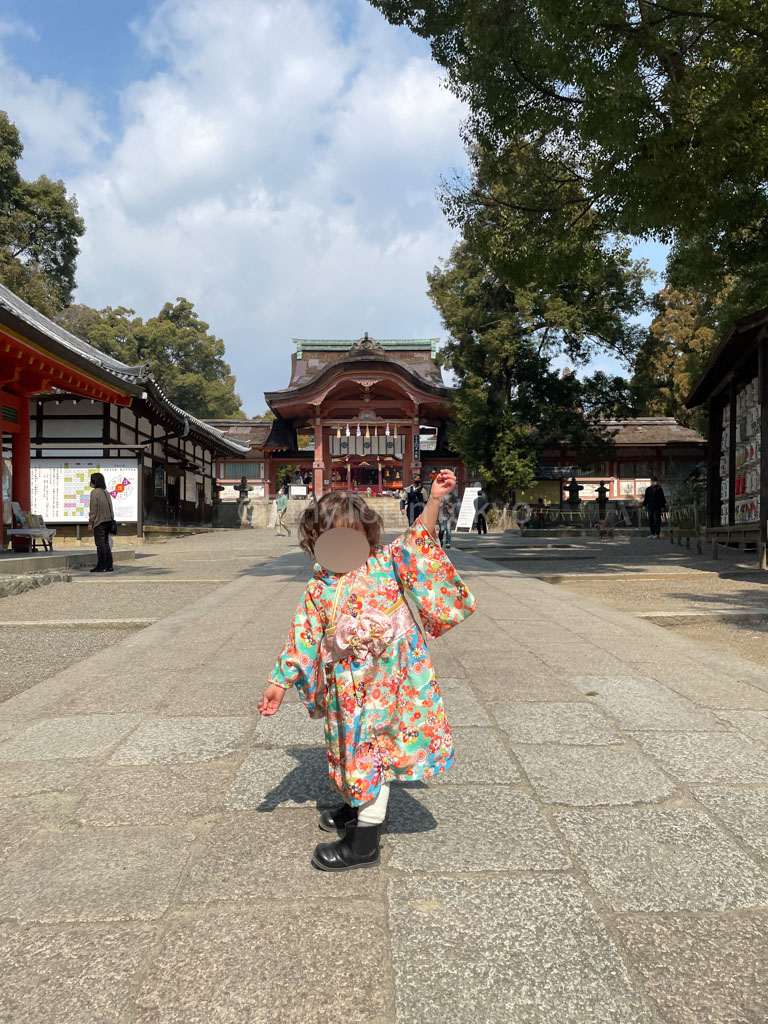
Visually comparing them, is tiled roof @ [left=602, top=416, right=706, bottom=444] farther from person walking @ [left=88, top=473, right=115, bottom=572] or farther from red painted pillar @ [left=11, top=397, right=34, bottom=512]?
person walking @ [left=88, top=473, right=115, bottom=572]

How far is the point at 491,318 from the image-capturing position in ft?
73.7

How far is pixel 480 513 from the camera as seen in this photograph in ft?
72.9

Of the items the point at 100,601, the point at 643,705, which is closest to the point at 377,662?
the point at 643,705

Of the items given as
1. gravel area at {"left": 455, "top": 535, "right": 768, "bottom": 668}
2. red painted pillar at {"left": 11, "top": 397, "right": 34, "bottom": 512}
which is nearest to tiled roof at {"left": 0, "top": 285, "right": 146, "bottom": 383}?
red painted pillar at {"left": 11, "top": 397, "right": 34, "bottom": 512}

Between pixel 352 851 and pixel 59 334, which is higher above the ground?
pixel 59 334

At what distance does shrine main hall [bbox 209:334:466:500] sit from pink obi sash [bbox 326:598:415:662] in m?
24.7

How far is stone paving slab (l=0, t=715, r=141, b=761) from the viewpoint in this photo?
291 centimetres

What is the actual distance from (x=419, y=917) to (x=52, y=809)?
1341 millimetres

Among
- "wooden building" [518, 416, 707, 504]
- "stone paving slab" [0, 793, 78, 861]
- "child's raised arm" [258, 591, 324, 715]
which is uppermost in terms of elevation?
"wooden building" [518, 416, 707, 504]

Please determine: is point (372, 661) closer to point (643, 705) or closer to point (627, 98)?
point (643, 705)

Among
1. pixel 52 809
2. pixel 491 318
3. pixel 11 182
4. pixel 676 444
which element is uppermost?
pixel 11 182

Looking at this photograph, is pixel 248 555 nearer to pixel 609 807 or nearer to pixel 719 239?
pixel 719 239

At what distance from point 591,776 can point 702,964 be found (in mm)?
1084

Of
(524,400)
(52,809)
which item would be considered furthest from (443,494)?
(524,400)
